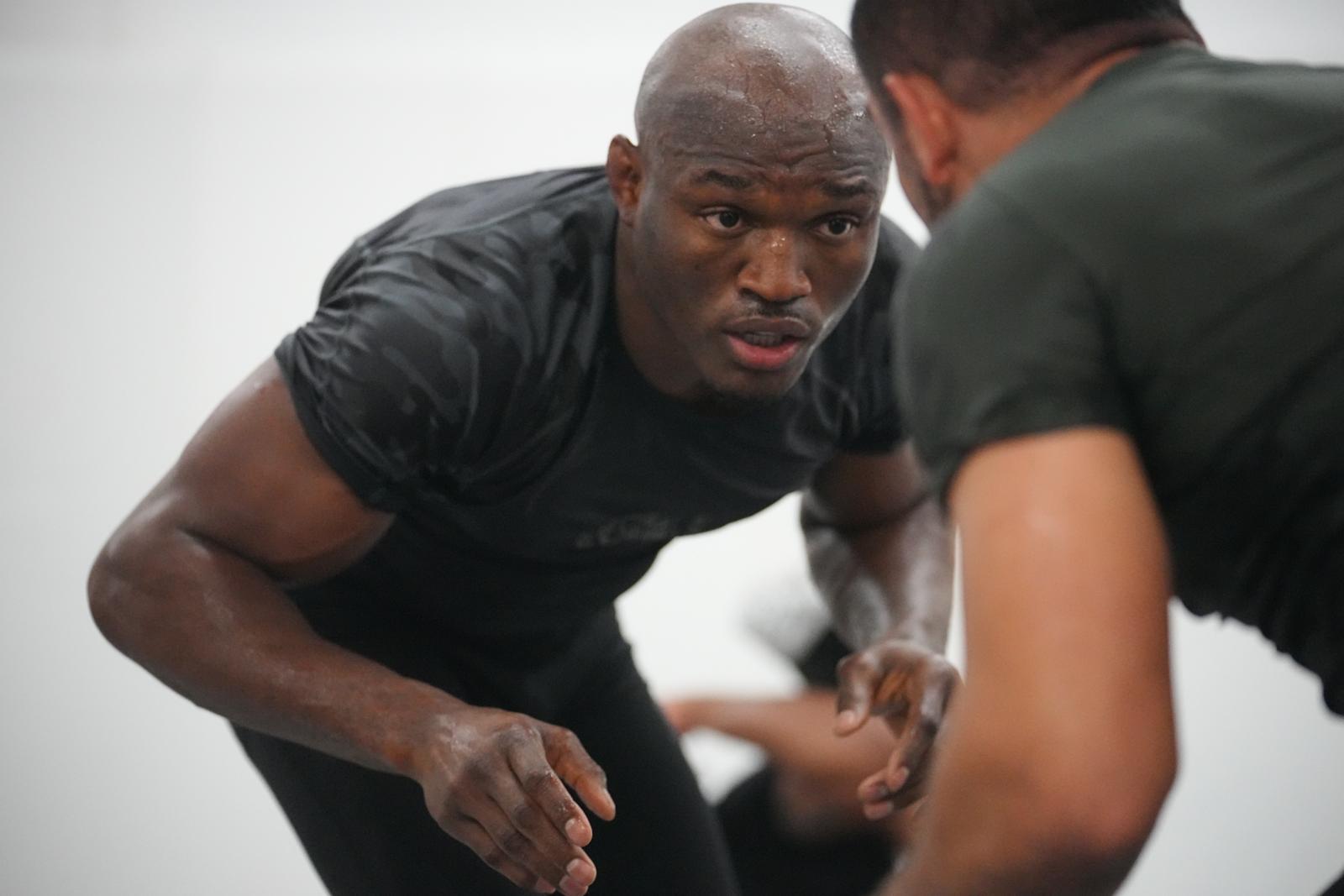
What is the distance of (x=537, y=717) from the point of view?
191 centimetres

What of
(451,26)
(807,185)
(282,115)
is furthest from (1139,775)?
(451,26)

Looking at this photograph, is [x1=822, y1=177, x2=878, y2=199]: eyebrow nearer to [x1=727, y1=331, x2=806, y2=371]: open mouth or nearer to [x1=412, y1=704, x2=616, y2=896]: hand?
[x1=727, y1=331, x2=806, y2=371]: open mouth

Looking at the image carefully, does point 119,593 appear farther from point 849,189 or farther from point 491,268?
point 849,189

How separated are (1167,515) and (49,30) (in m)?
3.90

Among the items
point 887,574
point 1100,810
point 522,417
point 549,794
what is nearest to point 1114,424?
point 1100,810

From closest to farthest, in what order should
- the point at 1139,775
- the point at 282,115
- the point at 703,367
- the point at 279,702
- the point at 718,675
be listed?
the point at 1139,775 → the point at 279,702 → the point at 703,367 → the point at 718,675 → the point at 282,115

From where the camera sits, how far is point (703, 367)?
5.36 feet

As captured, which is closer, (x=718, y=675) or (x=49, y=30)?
(x=718, y=675)

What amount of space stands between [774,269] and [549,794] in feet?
1.54

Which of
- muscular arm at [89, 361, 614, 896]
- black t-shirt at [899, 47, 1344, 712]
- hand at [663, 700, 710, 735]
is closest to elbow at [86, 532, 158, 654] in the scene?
muscular arm at [89, 361, 614, 896]

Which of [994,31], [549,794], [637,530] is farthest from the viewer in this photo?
[637,530]

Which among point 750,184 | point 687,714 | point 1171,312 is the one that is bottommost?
point 687,714

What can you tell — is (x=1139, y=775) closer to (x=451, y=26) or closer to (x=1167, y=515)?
(x=1167, y=515)

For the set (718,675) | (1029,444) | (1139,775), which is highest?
(1029,444)
